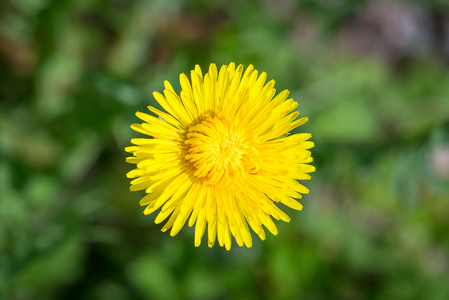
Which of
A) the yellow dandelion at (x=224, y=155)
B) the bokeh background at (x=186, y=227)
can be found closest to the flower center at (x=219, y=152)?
the yellow dandelion at (x=224, y=155)

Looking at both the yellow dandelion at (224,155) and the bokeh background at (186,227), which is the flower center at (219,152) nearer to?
the yellow dandelion at (224,155)

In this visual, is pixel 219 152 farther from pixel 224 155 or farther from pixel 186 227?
pixel 186 227

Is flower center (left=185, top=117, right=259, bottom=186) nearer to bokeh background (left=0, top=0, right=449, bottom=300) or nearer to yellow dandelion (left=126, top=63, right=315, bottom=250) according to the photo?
yellow dandelion (left=126, top=63, right=315, bottom=250)

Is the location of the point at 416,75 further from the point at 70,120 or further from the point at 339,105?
the point at 70,120

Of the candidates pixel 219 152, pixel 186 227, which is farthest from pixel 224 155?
pixel 186 227

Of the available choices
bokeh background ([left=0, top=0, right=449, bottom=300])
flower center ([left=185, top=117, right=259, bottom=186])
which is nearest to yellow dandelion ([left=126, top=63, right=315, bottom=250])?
flower center ([left=185, top=117, right=259, bottom=186])
